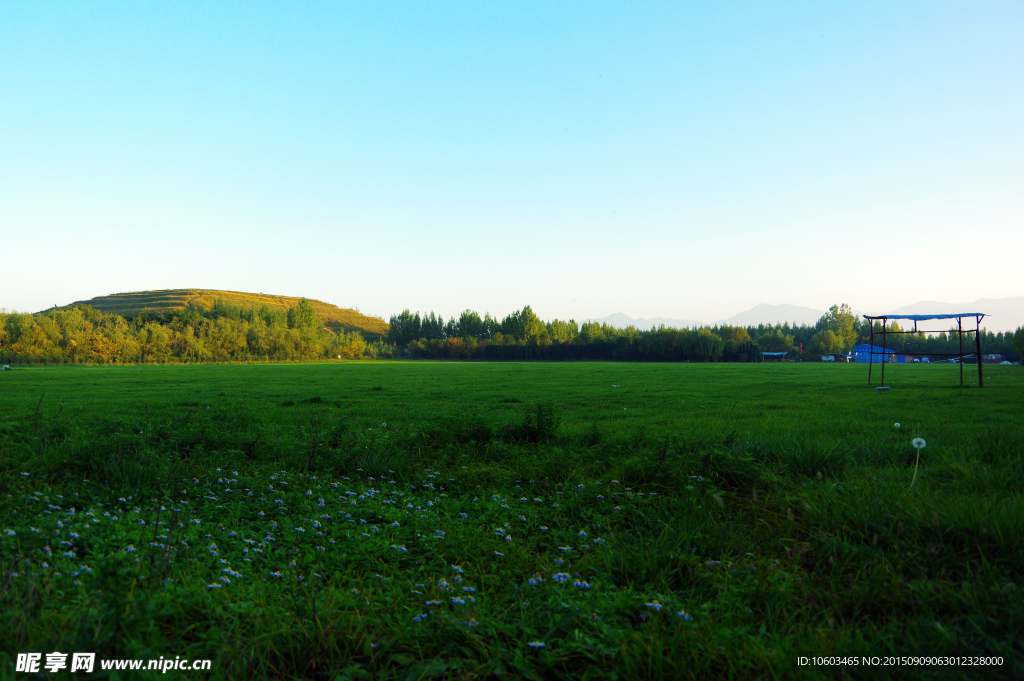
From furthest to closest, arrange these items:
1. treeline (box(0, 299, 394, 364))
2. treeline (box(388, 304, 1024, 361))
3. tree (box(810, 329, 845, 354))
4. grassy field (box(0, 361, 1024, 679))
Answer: tree (box(810, 329, 845, 354))
treeline (box(388, 304, 1024, 361))
treeline (box(0, 299, 394, 364))
grassy field (box(0, 361, 1024, 679))

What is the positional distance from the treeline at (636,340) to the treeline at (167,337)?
2800 centimetres

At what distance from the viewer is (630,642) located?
9.62 ft

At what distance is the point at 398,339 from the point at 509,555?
15434 cm

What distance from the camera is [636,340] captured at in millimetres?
113562

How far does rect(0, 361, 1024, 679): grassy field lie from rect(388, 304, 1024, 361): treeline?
342 ft

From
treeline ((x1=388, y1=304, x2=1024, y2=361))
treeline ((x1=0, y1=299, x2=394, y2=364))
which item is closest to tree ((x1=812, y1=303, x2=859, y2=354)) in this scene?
treeline ((x1=388, y1=304, x2=1024, y2=361))

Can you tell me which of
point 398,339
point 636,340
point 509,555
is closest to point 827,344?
point 636,340

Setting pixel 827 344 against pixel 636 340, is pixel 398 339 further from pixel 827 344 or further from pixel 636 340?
pixel 827 344

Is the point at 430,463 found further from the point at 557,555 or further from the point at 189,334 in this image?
the point at 189,334

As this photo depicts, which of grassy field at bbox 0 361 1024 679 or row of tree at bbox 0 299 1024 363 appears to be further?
row of tree at bbox 0 299 1024 363

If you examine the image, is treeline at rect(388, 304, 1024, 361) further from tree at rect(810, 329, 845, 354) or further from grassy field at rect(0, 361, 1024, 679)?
grassy field at rect(0, 361, 1024, 679)

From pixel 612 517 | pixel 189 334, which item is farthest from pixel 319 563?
pixel 189 334

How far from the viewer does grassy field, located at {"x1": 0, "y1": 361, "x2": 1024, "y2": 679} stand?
2.77m

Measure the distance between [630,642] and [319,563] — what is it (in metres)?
2.35
